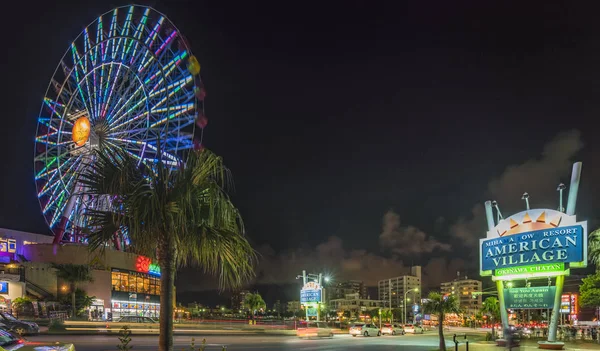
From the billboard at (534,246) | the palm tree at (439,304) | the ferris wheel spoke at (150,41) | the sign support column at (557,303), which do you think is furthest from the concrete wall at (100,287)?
the sign support column at (557,303)

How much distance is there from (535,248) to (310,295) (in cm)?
3197

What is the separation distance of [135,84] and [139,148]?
5.79 metres

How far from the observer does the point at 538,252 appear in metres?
23.4

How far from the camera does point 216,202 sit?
7.61 meters

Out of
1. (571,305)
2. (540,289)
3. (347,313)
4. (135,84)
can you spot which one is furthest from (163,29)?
(347,313)

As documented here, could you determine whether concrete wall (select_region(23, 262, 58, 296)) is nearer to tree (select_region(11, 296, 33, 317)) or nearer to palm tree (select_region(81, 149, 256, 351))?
tree (select_region(11, 296, 33, 317))

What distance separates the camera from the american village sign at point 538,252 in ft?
72.1

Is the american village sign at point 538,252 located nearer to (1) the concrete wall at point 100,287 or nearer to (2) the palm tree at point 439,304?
(2) the palm tree at point 439,304

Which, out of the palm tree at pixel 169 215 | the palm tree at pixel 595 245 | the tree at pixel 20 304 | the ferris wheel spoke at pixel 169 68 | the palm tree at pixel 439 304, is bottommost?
the tree at pixel 20 304

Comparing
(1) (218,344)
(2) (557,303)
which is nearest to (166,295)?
(1) (218,344)

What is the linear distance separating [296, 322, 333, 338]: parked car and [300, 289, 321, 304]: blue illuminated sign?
9.17 metres

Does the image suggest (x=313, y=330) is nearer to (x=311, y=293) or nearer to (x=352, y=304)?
(x=311, y=293)

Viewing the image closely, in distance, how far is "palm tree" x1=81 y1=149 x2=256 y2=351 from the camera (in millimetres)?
7168

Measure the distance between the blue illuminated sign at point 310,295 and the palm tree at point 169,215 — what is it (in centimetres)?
4475
